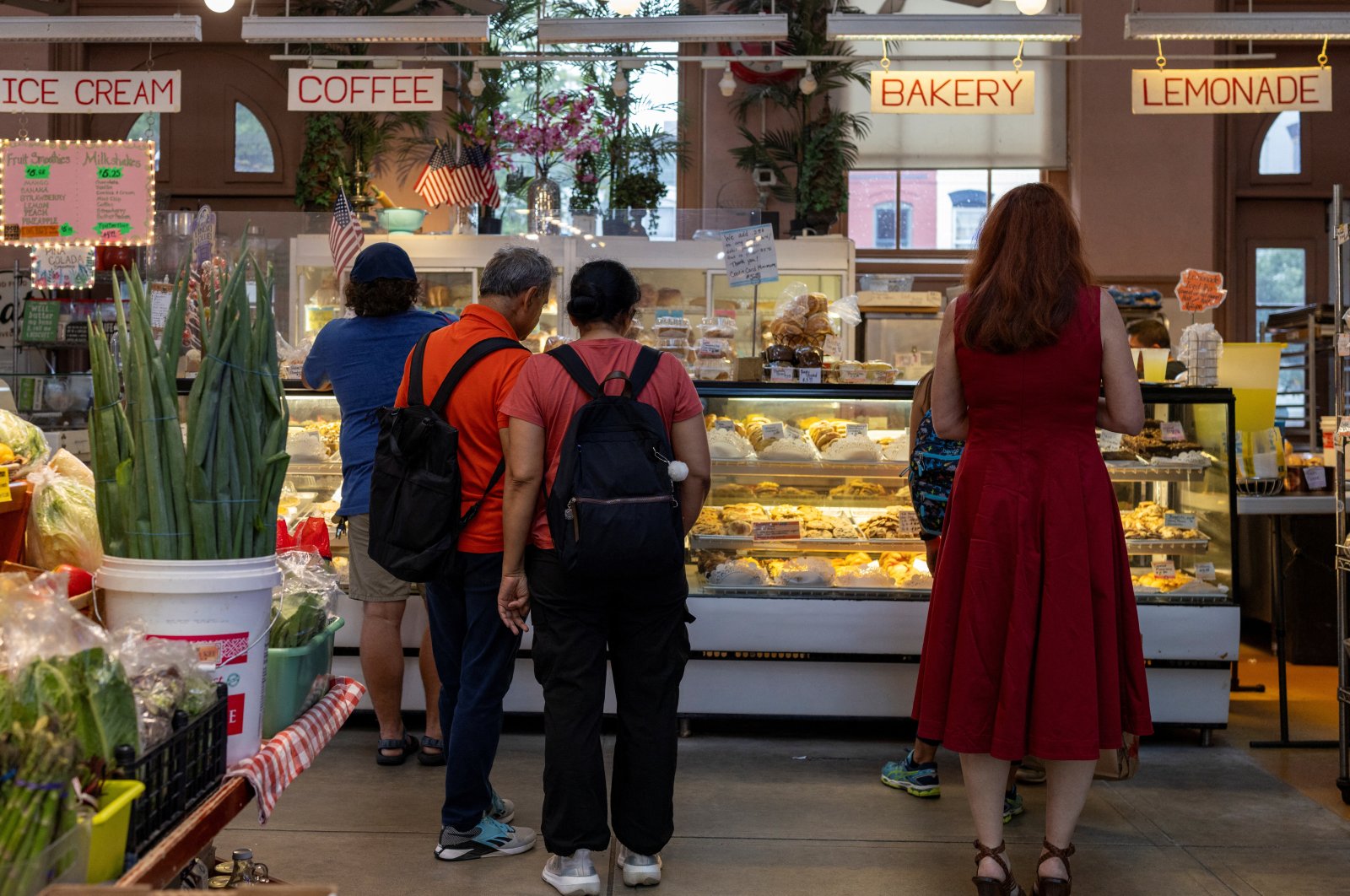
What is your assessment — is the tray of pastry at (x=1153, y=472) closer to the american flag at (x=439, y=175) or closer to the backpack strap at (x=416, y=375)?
the backpack strap at (x=416, y=375)

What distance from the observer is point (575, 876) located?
3193 millimetres

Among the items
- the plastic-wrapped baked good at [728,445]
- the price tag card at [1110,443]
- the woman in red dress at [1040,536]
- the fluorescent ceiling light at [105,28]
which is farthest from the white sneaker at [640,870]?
the fluorescent ceiling light at [105,28]

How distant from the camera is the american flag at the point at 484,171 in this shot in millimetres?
7980

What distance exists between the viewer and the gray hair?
3.45 metres

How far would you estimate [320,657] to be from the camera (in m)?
2.35

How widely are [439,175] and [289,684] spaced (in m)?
6.28

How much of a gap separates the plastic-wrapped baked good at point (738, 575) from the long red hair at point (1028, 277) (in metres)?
1.94

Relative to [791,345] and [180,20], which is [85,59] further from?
[791,345]

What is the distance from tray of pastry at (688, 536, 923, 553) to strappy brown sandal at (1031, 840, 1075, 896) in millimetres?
1855

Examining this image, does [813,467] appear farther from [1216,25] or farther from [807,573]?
[1216,25]

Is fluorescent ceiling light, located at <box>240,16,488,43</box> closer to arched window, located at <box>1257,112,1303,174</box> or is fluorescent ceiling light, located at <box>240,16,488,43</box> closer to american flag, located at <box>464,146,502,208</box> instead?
american flag, located at <box>464,146,502,208</box>

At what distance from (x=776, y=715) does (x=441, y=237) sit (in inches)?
178

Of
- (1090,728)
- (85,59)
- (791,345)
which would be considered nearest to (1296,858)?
(1090,728)

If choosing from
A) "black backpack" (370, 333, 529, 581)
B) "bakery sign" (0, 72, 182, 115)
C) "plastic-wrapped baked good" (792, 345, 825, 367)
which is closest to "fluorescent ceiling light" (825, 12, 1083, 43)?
"plastic-wrapped baked good" (792, 345, 825, 367)
